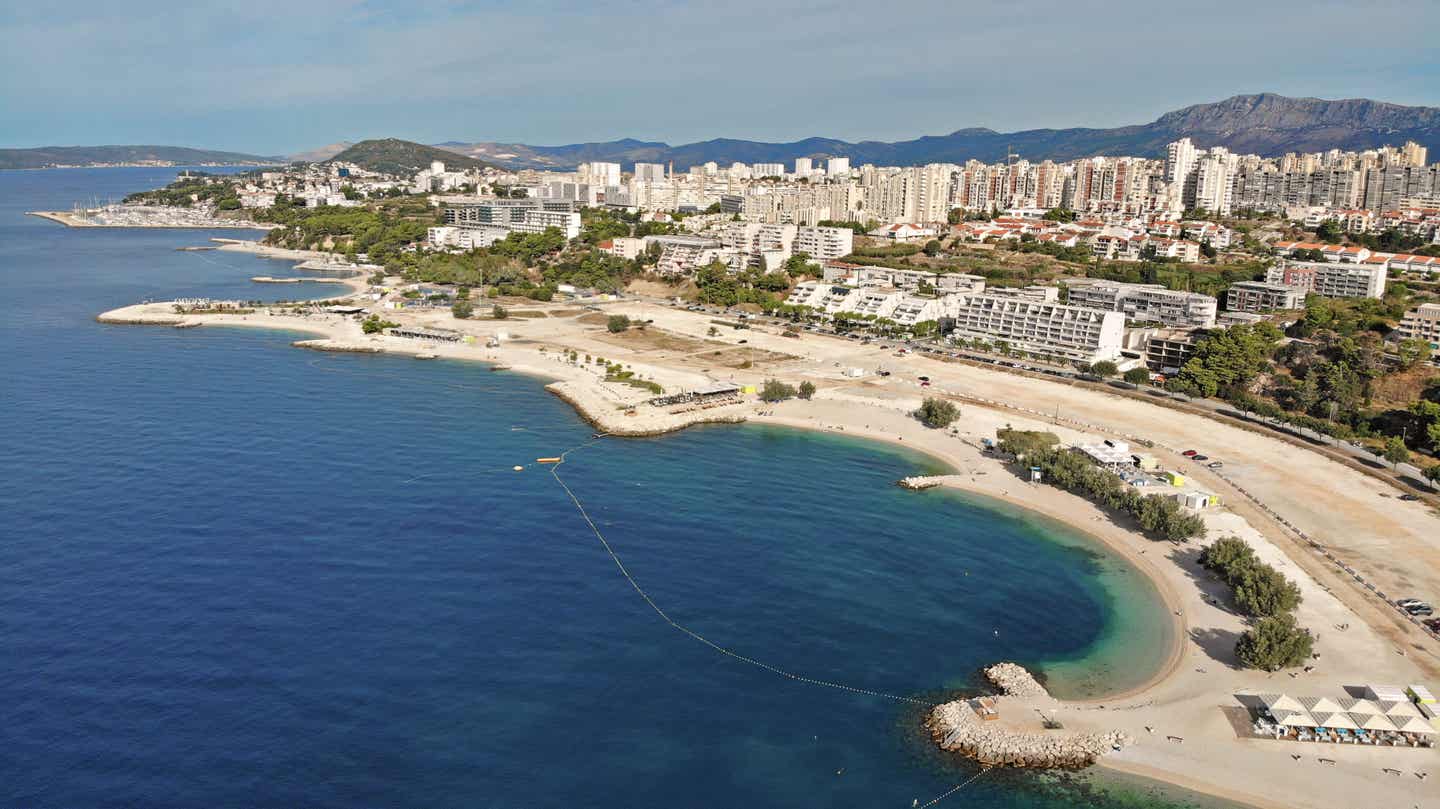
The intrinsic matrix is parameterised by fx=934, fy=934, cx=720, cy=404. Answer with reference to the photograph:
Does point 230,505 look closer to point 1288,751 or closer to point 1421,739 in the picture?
point 1288,751

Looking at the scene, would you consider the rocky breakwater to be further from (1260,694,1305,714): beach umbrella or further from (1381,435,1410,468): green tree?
(1381,435,1410,468): green tree

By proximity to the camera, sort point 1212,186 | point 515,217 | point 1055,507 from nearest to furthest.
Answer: point 1055,507 < point 1212,186 < point 515,217

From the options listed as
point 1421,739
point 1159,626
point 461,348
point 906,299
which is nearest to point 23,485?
point 461,348

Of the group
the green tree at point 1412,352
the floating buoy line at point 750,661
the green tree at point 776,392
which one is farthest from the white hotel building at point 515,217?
the floating buoy line at point 750,661

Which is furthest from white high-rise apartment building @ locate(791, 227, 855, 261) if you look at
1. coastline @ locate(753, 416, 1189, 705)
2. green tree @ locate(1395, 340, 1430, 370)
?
green tree @ locate(1395, 340, 1430, 370)

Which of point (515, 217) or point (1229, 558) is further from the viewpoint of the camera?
point (515, 217)

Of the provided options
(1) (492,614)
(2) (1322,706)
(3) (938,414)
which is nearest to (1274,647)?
(2) (1322,706)

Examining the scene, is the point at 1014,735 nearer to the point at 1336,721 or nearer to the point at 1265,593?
the point at 1336,721

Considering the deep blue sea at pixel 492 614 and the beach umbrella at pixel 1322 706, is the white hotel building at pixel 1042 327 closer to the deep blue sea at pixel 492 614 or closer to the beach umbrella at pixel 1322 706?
the deep blue sea at pixel 492 614
